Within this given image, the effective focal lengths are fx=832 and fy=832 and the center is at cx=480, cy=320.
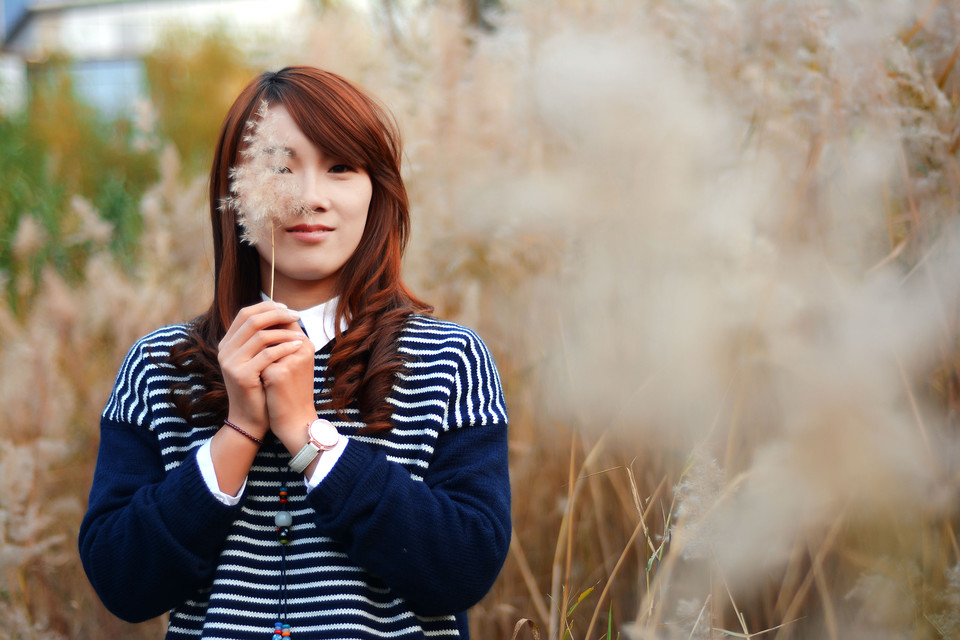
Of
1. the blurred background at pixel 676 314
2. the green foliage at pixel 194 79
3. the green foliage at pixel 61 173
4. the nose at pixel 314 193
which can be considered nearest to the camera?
the nose at pixel 314 193

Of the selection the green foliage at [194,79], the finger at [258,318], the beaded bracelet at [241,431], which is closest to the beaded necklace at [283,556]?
the beaded bracelet at [241,431]

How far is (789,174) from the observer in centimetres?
163

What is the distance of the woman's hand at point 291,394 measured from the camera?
0.96 metres

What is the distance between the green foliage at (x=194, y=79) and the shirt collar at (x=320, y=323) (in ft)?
12.4

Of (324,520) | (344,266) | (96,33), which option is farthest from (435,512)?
(96,33)

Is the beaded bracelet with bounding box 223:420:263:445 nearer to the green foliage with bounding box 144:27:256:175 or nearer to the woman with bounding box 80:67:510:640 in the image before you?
the woman with bounding box 80:67:510:640

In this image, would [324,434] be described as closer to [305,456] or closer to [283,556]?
[305,456]

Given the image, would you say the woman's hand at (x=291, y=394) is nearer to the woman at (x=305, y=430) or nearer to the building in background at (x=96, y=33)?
the woman at (x=305, y=430)

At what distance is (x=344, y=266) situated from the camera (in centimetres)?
117

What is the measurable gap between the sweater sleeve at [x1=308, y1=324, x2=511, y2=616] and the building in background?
4993 mm

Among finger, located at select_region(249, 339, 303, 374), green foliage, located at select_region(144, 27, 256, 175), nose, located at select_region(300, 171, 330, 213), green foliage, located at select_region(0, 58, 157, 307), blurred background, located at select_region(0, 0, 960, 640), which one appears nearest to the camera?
finger, located at select_region(249, 339, 303, 374)

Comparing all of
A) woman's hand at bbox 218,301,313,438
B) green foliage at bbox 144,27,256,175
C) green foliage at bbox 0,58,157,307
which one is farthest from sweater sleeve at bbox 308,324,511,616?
green foliage at bbox 144,27,256,175

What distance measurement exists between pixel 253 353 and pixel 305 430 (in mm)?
111

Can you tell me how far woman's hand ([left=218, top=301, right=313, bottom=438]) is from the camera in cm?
95
